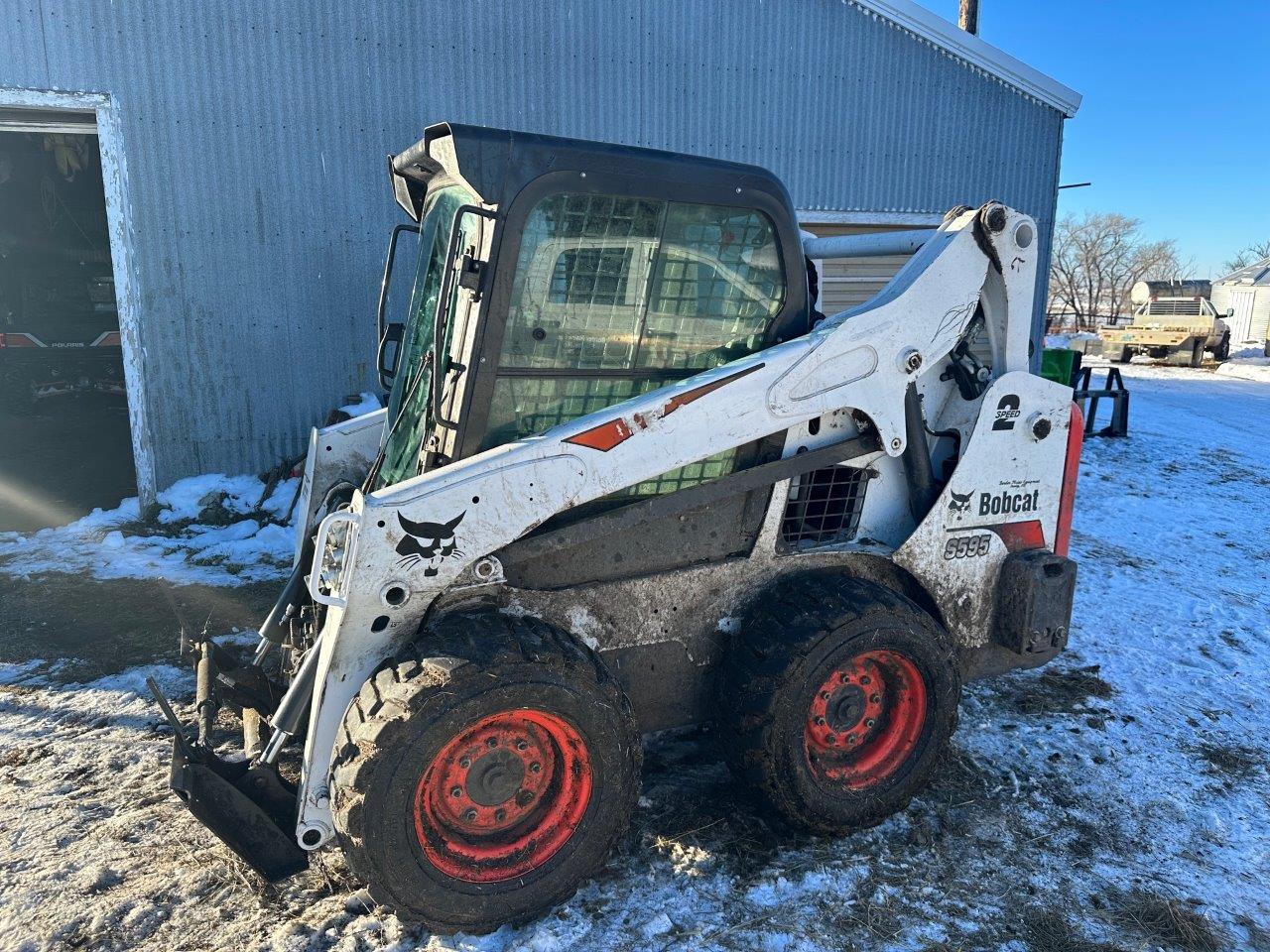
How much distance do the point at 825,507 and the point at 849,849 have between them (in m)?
1.39

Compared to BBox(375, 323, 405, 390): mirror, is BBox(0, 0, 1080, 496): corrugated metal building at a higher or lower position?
higher

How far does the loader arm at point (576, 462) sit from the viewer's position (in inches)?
115

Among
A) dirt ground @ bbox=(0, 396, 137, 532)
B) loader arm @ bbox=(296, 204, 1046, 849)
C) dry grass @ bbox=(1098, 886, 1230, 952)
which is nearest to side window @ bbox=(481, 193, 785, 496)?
loader arm @ bbox=(296, 204, 1046, 849)

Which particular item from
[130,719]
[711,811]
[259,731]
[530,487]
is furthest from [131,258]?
[711,811]

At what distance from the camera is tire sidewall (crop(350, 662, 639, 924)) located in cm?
276

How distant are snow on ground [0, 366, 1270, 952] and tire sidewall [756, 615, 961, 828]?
139 millimetres

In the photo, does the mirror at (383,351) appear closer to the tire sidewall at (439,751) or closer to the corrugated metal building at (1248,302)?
the tire sidewall at (439,751)

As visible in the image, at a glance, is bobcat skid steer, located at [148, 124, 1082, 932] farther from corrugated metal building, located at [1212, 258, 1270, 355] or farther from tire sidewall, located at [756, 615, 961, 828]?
corrugated metal building, located at [1212, 258, 1270, 355]

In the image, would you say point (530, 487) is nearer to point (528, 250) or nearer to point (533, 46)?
point (528, 250)

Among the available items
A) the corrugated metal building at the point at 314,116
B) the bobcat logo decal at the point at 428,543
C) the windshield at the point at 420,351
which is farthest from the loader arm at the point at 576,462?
the corrugated metal building at the point at 314,116

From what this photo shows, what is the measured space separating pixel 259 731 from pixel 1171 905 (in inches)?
142

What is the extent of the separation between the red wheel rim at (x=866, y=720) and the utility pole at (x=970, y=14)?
1538 cm

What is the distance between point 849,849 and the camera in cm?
348

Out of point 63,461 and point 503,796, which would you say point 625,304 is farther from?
point 63,461
